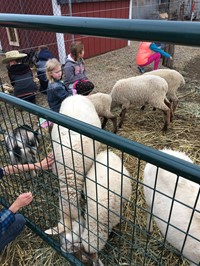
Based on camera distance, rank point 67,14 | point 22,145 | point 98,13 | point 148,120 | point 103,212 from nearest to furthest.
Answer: point 103,212 < point 22,145 < point 148,120 < point 67,14 < point 98,13

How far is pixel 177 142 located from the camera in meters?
3.81

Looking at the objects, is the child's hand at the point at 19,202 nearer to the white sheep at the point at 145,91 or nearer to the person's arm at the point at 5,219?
the person's arm at the point at 5,219

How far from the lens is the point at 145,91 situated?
13.5 ft

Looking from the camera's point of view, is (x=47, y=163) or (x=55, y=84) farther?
(x=55, y=84)

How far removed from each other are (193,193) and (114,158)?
0.96 m

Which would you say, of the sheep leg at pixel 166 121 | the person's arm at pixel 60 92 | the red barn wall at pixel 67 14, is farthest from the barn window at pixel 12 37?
the sheep leg at pixel 166 121

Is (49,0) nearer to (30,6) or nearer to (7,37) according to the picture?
(30,6)

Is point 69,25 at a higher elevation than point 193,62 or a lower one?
higher

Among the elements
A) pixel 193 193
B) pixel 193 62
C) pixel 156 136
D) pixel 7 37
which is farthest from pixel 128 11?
pixel 193 193

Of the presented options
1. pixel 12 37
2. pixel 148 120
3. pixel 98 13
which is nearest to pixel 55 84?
pixel 148 120

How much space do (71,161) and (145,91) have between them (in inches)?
84.8

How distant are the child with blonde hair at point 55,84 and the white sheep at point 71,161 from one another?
0.44 meters

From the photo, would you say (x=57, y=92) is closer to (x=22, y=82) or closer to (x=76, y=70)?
(x=76, y=70)

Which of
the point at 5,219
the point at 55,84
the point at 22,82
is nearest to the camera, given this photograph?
the point at 5,219
